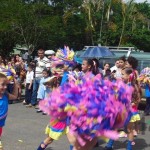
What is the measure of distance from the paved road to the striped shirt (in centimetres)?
158

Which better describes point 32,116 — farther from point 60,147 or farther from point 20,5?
point 20,5

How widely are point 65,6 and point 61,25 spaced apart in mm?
4242

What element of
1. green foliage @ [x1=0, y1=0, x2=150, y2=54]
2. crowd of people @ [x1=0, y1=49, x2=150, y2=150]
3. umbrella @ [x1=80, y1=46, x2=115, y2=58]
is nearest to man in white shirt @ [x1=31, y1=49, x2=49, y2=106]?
crowd of people @ [x1=0, y1=49, x2=150, y2=150]

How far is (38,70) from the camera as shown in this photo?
11.6 meters

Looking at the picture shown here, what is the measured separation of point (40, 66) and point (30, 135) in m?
4.02

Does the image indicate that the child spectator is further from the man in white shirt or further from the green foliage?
the green foliage

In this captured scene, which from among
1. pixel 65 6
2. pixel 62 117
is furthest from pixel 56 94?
pixel 65 6

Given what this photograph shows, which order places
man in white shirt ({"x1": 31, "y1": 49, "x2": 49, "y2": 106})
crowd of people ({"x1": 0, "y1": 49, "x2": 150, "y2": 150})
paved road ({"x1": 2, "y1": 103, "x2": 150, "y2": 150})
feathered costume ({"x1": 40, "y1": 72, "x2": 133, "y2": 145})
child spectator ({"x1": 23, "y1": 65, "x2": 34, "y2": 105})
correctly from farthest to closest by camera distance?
child spectator ({"x1": 23, "y1": 65, "x2": 34, "y2": 105}) → man in white shirt ({"x1": 31, "y1": 49, "x2": 49, "y2": 106}) → paved road ({"x1": 2, "y1": 103, "x2": 150, "y2": 150}) → crowd of people ({"x1": 0, "y1": 49, "x2": 150, "y2": 150}) → feathered costume ({"x1": 40, "y1": 72, "x2": 133, "y2": 145})

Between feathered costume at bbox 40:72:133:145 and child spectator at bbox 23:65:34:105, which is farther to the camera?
child spectator at bbox 23:65:34:105

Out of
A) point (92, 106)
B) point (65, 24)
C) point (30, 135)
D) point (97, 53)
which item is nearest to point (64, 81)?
point (30, 135)

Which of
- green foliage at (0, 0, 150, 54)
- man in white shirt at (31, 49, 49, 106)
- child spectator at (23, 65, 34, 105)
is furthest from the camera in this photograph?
green foliage at (0, 0, 150, 54)

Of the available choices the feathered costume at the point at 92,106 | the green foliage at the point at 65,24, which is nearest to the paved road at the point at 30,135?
the feathered costume at the point at 92,106

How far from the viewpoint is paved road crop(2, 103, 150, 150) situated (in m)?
6.82

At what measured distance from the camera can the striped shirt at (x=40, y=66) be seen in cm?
1120
